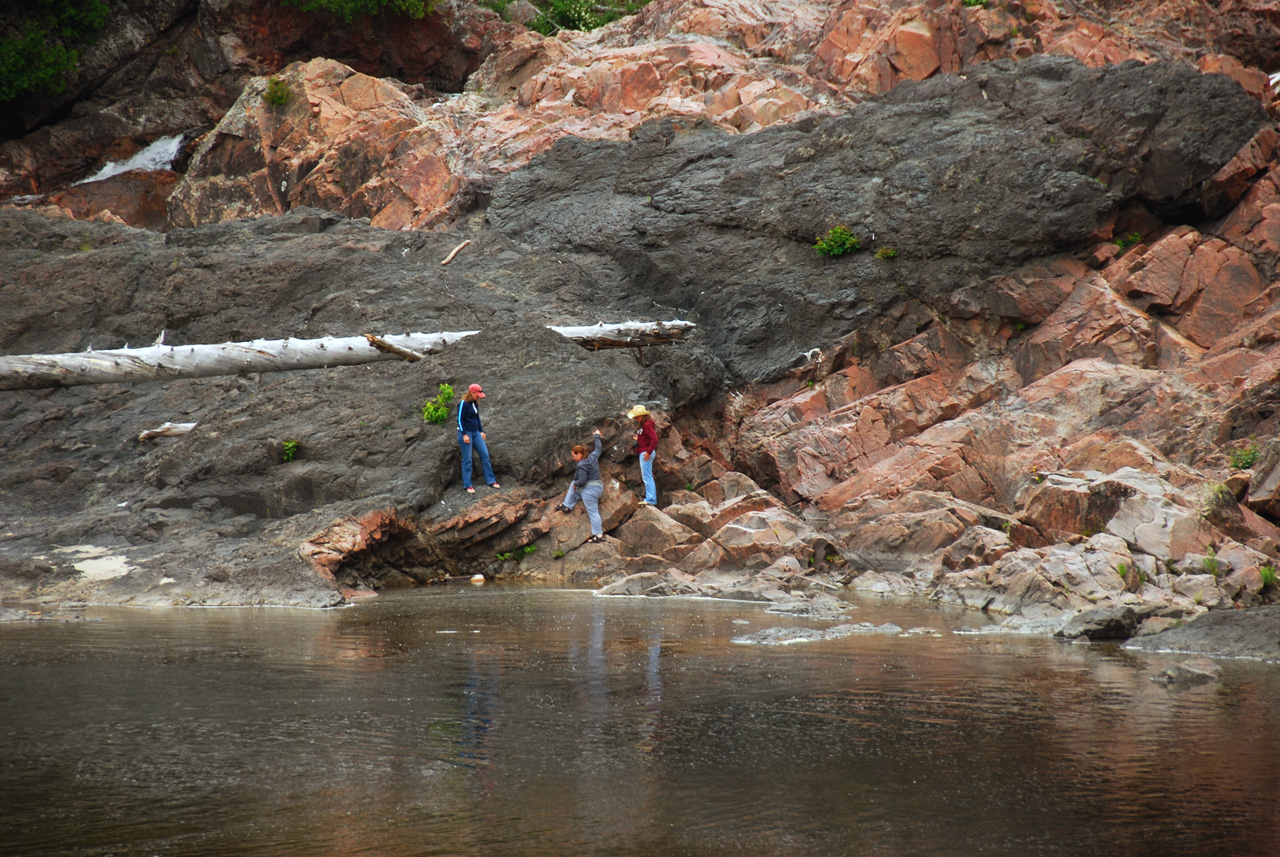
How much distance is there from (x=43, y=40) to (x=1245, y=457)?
124 ft

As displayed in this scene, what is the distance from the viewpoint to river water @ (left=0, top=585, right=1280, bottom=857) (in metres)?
4.17

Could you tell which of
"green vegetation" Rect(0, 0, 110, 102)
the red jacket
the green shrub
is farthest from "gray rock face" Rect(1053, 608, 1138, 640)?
"green vegetation" Rect(0, 0, 110, 102)

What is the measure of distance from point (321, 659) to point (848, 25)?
25.7 meters

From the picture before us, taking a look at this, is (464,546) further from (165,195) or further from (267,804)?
(165,195)

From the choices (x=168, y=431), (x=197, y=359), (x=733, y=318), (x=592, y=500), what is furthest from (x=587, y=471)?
(x=197, y=359)

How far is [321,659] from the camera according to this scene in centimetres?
802

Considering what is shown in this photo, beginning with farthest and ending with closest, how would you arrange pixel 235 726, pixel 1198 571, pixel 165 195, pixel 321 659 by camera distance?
1. pixel 165 195
2. pixel 1198 571
3. pixel 321 659
4. pixel 235 726

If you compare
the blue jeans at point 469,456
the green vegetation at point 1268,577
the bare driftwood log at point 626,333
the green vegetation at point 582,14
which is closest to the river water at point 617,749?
the green vegetation at point 1268,577

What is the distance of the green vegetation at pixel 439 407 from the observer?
54.5 feet

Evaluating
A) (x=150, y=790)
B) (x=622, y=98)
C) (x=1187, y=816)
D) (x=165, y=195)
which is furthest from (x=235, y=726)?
(x=165, y=195)

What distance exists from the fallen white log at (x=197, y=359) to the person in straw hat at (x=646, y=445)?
15.3 feet

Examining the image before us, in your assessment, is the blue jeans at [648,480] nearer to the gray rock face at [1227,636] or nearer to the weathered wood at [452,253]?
the gray rock face at [1227,636]

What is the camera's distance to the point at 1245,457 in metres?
15.0

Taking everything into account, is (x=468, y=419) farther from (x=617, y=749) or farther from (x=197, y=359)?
(x=617, y=749)
